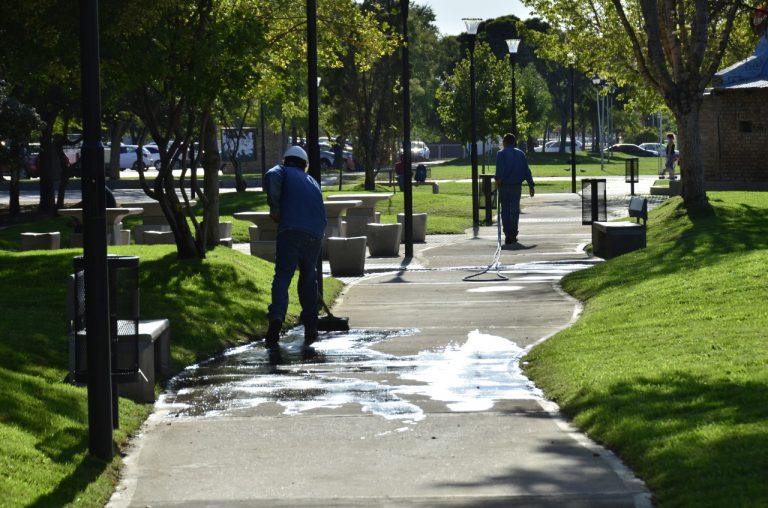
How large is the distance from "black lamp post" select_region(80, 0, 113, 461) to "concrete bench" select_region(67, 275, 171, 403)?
1.22 m

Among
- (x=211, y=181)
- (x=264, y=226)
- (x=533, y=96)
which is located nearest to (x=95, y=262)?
(x=211, y=181)

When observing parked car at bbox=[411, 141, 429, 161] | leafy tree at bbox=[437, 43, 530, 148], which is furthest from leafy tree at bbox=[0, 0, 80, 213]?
parked car at bbox=[411, 141, 429, 161]

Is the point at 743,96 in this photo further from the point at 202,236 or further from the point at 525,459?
the point at 525,459

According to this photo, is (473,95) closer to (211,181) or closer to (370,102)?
(211,181)

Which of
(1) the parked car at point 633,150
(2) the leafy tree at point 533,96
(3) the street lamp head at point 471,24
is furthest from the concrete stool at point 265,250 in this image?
(1) the parked car at point 633,150

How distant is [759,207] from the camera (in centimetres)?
2912

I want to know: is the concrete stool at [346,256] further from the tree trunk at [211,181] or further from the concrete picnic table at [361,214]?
the concrete picnic table at [361,214]

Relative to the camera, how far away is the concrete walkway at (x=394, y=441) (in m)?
7.23

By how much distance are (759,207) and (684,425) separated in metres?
21.7

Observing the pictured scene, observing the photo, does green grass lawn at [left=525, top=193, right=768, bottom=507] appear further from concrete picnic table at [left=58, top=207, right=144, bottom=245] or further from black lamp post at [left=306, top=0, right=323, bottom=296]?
concrete picnic table at [left=58, top=207, right=144, bottom=245]

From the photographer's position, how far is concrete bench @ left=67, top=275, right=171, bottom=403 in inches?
369

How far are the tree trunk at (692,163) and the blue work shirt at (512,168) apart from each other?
4.05m

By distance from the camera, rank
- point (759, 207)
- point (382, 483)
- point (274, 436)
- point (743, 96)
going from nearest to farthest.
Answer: point (382, 483)
point (274, 436)
point (759, 207)
point (743, 96)

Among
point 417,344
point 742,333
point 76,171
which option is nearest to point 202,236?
point 417,344
